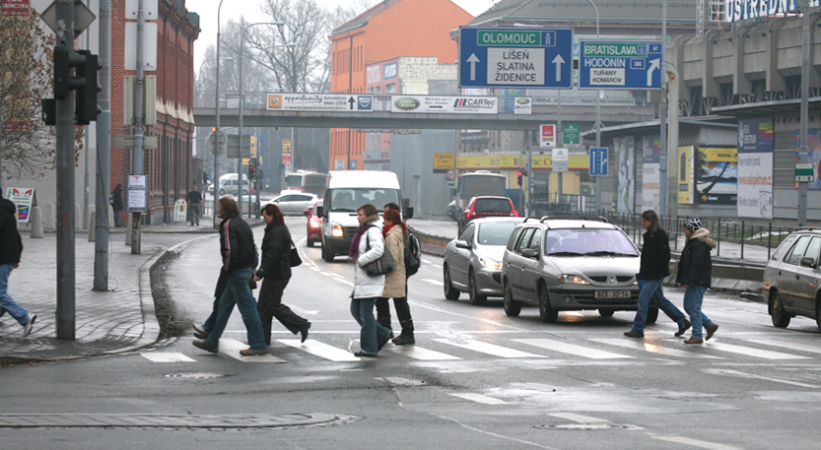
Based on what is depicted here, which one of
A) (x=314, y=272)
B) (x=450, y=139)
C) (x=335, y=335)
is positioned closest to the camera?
(x=335, y=335)

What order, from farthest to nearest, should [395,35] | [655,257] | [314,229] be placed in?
[395,35] → [314,229] → [655,257]

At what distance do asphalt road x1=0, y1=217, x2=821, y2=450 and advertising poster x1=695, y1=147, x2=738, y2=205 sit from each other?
34604 millimetres

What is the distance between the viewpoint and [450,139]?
279ft

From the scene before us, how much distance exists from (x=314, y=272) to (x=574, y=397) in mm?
17366

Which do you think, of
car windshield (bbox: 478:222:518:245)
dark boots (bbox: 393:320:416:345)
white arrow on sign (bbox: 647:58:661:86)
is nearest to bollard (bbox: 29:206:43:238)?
white arrow on sign (bbox: 647:58:661:86)

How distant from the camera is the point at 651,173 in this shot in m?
51.5

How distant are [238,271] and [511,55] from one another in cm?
2181

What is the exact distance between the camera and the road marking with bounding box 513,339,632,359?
12.4 meters

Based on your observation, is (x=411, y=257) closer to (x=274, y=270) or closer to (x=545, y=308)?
(x=274, y=270)

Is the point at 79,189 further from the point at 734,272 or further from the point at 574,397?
the point at 574,397

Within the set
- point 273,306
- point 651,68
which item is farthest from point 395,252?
point 651,68

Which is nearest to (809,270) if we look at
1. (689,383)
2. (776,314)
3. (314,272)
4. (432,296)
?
(776,314)

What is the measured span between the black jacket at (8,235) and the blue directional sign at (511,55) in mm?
21058

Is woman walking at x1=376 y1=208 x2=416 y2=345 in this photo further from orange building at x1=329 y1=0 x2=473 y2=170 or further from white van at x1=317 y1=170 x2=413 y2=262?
orange building at x1=329 y1=0 x2=473 y2=170
